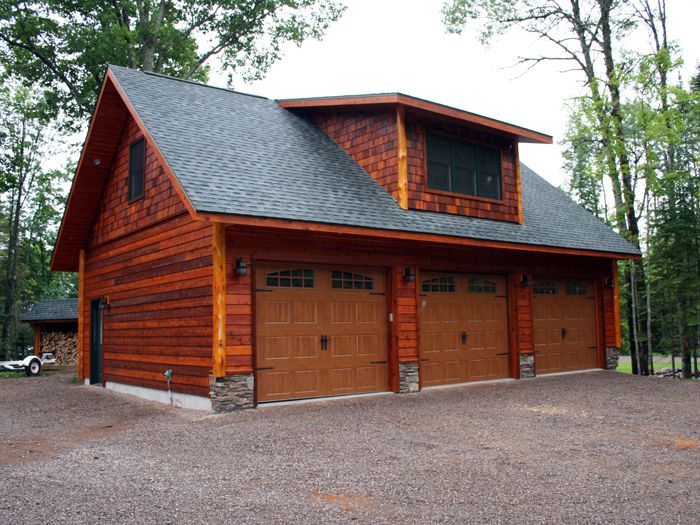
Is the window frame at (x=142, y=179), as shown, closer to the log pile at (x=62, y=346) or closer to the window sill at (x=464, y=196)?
the window sill at (x=464, y=196)

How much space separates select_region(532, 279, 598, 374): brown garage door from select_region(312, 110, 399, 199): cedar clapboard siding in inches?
167

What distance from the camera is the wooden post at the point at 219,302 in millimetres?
8602

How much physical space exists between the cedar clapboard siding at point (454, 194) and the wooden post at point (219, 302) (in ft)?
12.8

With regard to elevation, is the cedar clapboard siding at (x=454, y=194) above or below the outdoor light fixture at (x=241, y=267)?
above

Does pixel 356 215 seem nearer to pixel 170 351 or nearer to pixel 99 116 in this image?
pixel 170 351

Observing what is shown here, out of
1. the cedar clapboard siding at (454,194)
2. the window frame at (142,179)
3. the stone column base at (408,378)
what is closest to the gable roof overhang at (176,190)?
the cedar clapboard siding at (454,194)

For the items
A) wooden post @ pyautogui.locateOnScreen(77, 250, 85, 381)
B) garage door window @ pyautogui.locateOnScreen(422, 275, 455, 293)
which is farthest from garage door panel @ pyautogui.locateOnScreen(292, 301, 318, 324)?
wooden post @ pyautogui.locateOnScreen(77, 250, 85, 381)

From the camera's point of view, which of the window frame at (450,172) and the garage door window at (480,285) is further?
the garage door window at (480,285)

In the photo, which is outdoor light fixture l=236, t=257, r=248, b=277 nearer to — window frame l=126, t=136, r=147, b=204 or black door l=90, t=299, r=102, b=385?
window frame l=126, t=136, r=147, b=204

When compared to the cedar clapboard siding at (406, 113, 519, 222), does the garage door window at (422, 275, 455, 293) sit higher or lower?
lower

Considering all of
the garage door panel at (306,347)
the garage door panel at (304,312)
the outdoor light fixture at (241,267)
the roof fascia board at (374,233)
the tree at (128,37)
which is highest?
the tree at (128,37)

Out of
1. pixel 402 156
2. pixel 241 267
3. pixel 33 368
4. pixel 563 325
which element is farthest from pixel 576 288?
pixel 33 368

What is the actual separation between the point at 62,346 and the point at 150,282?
1572 centimetres

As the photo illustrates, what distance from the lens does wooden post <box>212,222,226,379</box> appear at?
28.2 feet
